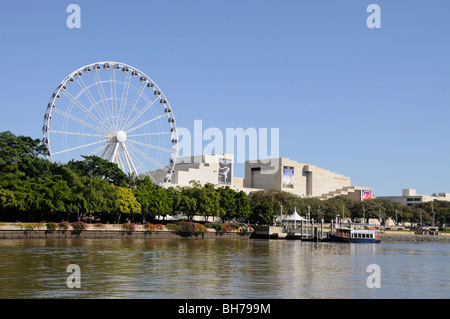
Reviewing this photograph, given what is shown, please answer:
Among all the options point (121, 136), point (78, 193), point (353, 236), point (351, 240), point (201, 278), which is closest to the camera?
point (201, 278)

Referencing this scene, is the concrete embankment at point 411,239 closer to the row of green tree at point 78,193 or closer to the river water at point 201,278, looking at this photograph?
the row of green tree at point 78,193

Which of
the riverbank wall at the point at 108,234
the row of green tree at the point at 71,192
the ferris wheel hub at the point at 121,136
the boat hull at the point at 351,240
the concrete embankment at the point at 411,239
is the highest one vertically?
the ferris wheel hub at the point at 121,136

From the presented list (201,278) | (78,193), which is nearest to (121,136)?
(78,193)

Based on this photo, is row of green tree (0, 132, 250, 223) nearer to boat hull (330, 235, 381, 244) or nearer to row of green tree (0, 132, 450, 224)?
row of green tree (0, 132, 450, 224)

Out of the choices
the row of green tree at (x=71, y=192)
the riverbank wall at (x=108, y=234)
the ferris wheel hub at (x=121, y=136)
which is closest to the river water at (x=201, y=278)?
the riverbank wall at (x=108, y=234)

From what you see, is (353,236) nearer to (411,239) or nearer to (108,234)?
(411,239)

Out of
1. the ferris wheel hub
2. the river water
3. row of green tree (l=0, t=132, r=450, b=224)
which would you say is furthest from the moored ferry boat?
the river water

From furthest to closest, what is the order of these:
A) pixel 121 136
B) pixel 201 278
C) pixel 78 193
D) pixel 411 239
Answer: pixel 411 239, pixel 121 136, pixel 78 193, pixel 201 278

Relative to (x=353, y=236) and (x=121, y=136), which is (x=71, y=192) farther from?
(x=353, y=236)

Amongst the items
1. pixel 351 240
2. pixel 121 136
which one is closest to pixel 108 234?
pixel 121 136

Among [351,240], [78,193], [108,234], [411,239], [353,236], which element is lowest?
[411,239]

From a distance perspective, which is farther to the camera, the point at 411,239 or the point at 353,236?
the point at 411,239

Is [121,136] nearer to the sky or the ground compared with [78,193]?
nearer to the sky
